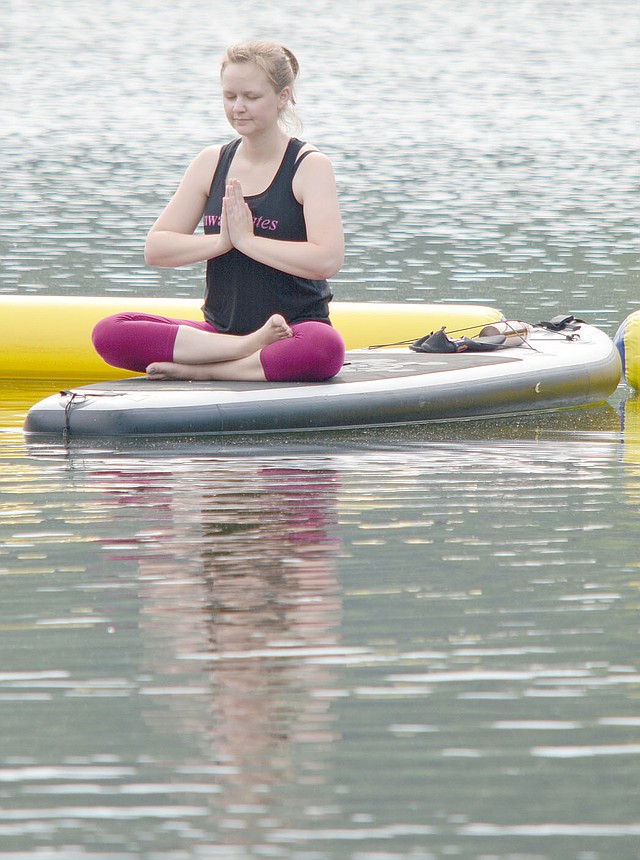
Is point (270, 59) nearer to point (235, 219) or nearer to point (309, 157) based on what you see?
point (309, 157)

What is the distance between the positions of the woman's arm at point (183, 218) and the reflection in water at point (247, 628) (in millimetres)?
944

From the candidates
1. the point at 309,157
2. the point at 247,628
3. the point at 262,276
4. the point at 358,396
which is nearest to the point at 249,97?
the point at 309,157

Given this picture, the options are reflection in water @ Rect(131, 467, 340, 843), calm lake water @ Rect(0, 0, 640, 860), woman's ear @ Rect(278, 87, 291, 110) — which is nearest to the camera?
calm lake water @ Rect(0, 0, 640, 860)

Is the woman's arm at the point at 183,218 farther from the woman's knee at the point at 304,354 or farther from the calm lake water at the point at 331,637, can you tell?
the calm lake water at the point at 331,637

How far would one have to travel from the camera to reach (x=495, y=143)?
16172 mm

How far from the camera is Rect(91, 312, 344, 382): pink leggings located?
4.83 m

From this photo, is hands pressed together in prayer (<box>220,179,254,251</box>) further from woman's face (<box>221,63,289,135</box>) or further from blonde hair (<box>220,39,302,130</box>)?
blonde hair (<box>220,39,302,130</box>)

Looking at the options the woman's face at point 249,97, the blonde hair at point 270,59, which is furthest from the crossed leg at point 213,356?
the blonde hair at point 270,59

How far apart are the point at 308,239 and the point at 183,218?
0.44 meters

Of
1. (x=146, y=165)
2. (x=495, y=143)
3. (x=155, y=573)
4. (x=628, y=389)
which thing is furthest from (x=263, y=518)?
(x=495, y=143)

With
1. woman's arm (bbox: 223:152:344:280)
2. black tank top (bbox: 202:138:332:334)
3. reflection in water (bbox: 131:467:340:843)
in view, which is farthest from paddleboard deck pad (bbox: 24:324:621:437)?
reflection in water (bbox: 131:467:340:843)

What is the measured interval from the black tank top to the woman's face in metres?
0.14

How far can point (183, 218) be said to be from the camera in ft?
16.3

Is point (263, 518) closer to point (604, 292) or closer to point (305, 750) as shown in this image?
point (305, 750)
